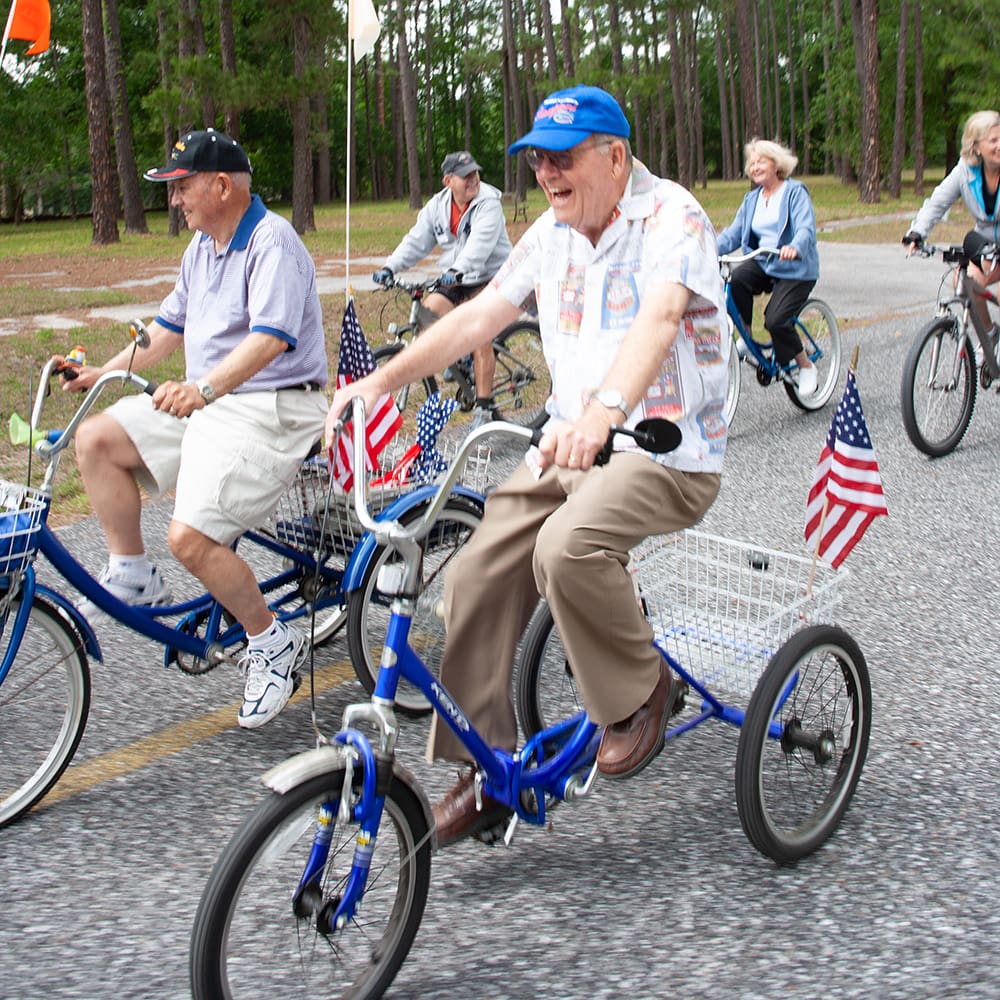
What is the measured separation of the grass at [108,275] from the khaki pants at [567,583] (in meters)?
1.52

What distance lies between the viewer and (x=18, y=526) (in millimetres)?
3275

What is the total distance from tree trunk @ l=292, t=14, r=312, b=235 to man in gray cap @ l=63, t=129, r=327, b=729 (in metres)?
26.2

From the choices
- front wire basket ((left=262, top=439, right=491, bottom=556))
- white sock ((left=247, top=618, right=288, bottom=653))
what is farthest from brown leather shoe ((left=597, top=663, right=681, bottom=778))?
front wire basket ((left=262, top=439, right=491, bottom=556))

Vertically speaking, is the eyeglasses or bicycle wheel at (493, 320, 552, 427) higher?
the eyeglasses

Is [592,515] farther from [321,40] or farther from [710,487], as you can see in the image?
[321,40]

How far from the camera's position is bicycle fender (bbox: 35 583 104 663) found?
11.1ft

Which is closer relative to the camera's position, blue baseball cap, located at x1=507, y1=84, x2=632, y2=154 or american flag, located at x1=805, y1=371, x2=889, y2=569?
blue baseball cap, located at x1=507, y1=84, x2=632, y2=154

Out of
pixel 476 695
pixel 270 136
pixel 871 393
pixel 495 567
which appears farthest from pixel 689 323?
pixel 270 136

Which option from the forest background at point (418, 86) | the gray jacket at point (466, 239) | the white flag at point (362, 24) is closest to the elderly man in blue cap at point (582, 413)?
the white flag at point (362, 24)

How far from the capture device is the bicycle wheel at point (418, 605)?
4.00 meters

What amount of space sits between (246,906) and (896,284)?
52.6ft

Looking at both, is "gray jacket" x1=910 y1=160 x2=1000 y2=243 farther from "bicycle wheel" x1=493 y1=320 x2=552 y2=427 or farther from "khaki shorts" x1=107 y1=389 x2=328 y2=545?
"khaki shorts" x1=107 y1=389 x2=328 y2=545

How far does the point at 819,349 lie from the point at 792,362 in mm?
319

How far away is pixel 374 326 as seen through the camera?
13.7 metres
